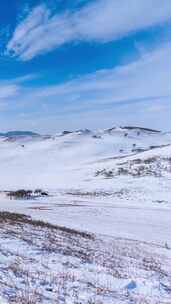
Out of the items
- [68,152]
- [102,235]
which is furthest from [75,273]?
[68,152]

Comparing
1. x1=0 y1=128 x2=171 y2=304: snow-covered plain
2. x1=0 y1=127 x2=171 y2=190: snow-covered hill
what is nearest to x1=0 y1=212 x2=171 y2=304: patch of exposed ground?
x1=0 y1=128 x2=171 y2=304: snow-covered plain

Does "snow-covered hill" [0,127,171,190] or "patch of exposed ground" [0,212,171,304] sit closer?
"patch of exposed ground" [0,212,171,304]

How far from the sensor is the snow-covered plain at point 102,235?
27.0 ft

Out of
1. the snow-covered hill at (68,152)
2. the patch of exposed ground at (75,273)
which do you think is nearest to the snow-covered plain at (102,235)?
the patch of exposed ground at (75,273)

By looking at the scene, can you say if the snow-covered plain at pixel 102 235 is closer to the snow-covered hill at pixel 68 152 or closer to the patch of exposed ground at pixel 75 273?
the patch of exposed ground at pixel 75 273

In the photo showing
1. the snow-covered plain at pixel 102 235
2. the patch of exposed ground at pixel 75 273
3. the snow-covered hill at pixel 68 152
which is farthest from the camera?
the snow-covered hill at pixel 68 152

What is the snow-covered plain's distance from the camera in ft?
27.0

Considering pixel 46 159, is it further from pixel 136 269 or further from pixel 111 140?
pixel 136 269

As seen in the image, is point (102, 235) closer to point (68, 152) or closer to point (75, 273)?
point (75, 273)

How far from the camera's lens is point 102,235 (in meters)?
20.2

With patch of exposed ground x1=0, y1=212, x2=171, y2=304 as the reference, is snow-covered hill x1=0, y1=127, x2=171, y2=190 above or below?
above

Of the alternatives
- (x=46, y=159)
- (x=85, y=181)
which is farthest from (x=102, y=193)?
(x=46, y=159)

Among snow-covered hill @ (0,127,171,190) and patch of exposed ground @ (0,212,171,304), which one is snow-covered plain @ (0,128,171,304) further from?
snow-covered hill @ (0,127,171,190)

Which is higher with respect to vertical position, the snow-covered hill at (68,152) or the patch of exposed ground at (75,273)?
the snow-covered hill at (68,152)
